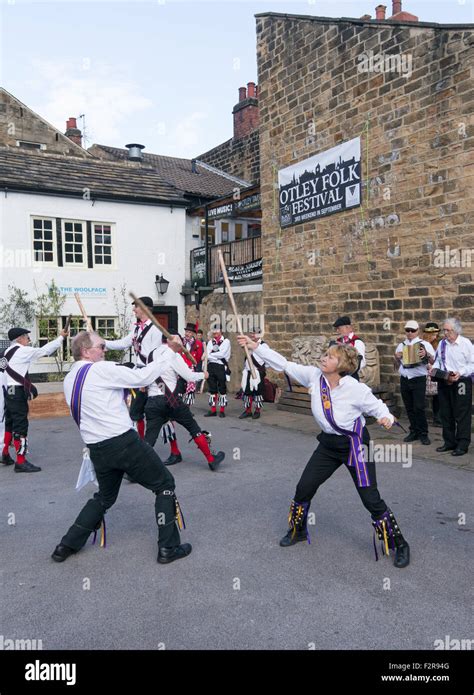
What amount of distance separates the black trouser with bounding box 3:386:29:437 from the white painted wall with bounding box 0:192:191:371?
980cm

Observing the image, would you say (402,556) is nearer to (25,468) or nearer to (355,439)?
(355,439)

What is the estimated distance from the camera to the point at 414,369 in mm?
8469

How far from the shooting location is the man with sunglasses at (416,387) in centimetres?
834

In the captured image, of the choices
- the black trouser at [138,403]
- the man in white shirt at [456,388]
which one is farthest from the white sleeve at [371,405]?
the man in white shirt at [456,388]

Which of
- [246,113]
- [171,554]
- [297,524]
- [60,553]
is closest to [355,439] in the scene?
[297,524]

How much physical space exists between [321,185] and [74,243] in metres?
8.92

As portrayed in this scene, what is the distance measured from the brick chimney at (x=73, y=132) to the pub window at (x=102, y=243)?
26.5 feet

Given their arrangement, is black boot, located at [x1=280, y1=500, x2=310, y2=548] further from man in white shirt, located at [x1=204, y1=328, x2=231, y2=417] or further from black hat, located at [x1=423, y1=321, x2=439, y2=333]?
man in white shirt, located at [x1=204, y1=328, x2=231, y2=417]

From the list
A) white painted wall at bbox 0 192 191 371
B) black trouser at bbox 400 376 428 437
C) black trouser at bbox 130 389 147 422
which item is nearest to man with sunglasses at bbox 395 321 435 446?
black trouser at bbox 400 376 428 437

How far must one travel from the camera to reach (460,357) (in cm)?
771

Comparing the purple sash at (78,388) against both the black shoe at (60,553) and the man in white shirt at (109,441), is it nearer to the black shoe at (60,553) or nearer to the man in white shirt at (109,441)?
the man in white shirt at (109,441)

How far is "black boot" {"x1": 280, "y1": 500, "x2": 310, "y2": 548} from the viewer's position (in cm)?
461

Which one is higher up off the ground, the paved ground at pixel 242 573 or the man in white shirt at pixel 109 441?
the man in white shirt at pixel 109 441

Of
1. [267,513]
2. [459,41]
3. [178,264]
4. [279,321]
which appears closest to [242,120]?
[178,264]
